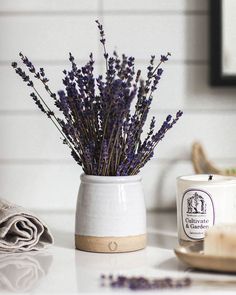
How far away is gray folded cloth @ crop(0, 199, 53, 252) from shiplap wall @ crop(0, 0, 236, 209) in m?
0.42

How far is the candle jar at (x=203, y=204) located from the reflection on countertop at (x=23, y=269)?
24 cm

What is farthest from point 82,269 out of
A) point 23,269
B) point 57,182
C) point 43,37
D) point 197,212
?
point 43,37

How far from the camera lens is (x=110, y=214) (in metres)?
1.13

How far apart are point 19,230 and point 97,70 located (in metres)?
0.55

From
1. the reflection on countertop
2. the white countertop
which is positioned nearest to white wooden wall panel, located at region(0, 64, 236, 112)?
the white countertop

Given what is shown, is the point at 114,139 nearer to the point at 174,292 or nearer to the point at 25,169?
the point at 174,292

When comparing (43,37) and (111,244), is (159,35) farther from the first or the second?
(111,244)

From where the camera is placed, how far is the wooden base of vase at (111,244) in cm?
113

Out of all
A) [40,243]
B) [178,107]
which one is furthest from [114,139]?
[178,107]

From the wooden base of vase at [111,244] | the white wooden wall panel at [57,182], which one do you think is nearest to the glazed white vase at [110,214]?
the wooden base of vase at [111,244]

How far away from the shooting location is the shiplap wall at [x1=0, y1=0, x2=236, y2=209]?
5.23ft

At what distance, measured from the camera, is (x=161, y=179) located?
1624 millimetres

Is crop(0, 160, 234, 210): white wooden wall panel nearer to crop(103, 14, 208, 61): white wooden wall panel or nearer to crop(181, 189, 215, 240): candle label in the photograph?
crop(103, 14, 208, 61): white wooden wall panel

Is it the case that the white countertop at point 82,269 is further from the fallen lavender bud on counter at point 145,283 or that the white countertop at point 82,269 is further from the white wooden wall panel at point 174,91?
the white wooden wall panel at point 174,91
